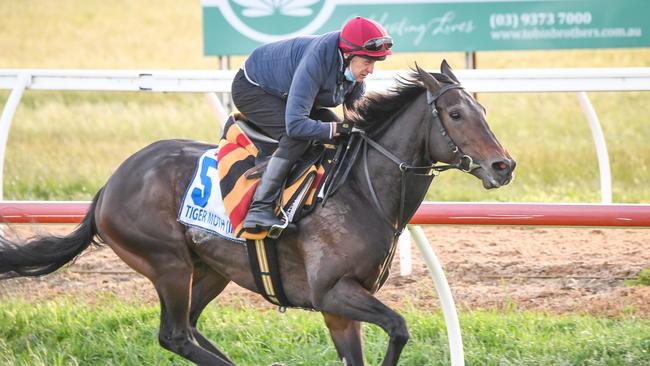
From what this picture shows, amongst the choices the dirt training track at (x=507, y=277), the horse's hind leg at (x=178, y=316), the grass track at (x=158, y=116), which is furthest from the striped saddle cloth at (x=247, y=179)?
the grass track at (x=158, y=116)

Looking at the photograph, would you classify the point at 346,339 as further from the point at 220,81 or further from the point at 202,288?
the point at 220,81

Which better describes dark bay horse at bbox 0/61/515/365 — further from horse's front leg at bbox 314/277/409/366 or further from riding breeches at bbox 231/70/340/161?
riding breeches at bbox 231/70/340/161

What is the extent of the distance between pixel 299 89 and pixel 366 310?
97cm

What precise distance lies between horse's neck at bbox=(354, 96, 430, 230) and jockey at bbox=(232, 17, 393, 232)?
212mm

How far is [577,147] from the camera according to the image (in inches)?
436

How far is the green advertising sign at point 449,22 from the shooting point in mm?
9422

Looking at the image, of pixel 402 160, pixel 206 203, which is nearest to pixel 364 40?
pixel 402 160

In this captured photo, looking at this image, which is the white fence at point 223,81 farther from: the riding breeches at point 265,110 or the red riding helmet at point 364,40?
the red riding helmet at point 364,40

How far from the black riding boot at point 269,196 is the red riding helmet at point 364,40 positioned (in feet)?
1.85

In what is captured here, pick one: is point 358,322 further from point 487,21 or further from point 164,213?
point 487,21

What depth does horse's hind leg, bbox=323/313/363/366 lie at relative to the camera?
482 cm

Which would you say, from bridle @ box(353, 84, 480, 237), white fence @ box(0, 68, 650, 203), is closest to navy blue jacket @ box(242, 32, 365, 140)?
bridle @ box(353, 84, 480, 237)

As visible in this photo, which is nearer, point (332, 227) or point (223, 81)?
point (332, 227)

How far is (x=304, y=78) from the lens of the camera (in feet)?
15.5
